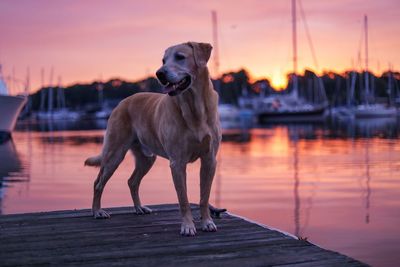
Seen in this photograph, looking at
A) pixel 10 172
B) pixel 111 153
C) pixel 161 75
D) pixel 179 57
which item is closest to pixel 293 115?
pixel 10 172

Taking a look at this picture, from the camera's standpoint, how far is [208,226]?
650 cm

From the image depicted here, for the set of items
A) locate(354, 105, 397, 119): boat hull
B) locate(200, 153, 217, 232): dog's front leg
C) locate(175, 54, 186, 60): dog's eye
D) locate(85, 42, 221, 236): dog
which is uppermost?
locate(175, 54, 186, 60): dog's eye

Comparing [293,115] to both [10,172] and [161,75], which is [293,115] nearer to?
[10,172]

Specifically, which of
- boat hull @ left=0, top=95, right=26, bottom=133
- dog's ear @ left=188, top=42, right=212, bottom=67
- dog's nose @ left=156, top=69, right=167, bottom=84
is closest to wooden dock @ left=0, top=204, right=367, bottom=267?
dog's nose @ left=156, top=69, right=167, bottom=84

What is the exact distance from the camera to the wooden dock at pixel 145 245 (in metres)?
5.16

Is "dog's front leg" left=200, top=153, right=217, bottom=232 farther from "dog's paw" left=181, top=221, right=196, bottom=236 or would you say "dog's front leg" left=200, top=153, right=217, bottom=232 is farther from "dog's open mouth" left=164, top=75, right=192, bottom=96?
"dog's open mouth" left=164, top=75, right=192, bottom=96

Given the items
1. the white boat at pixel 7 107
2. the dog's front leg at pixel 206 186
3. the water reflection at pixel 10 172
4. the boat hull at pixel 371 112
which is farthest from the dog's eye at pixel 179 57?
the boat hull at pixel 371 112

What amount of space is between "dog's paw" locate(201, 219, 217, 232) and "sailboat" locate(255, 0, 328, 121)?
71.1 meters

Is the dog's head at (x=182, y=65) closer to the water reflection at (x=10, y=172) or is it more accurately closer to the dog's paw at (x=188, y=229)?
the dog's paw at (x=188, y=229)

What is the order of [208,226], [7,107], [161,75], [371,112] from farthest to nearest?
[371,112]
[7,107]
[208,226]
[161,75]

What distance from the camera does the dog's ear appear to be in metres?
6.25

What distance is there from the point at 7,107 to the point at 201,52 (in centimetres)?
3920

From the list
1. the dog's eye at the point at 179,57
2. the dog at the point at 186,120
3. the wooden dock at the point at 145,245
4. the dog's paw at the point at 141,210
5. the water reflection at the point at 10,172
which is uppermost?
the dog's eye at the point at 179,57

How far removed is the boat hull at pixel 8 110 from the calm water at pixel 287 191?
57.0 ft
